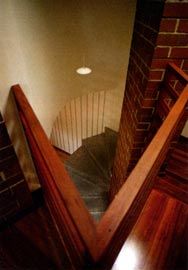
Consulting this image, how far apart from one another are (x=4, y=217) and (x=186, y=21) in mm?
1654

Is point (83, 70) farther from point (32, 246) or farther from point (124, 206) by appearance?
point (124, 206)

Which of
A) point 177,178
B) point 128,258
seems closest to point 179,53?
point 177,178

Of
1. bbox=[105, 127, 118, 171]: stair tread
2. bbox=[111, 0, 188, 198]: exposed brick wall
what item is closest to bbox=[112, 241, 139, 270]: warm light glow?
bbox=[111, 0, 188, 198]: exposed brick wall

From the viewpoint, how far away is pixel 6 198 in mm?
1272

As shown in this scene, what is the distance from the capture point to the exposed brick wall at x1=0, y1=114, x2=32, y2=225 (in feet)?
3.70

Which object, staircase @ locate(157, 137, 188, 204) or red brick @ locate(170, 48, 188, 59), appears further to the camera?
staircase @ locate(157, 137, 188, 204)

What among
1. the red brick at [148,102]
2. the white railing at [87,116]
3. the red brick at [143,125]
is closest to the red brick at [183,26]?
the red brick at [148,102]

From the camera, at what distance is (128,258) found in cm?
117

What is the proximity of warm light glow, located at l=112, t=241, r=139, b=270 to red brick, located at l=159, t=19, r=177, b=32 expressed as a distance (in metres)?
1.30

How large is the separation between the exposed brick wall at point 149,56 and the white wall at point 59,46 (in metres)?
0.43

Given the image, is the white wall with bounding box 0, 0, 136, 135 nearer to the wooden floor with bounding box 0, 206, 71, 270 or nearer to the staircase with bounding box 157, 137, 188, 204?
the wooden floor with bounding box 0, 206, 71, 270

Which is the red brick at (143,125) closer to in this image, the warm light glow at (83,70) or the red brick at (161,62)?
the red brick at (161,62)

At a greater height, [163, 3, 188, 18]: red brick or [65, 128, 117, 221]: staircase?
[163, 3, 188, 18]: red brick

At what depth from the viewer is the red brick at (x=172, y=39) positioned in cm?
116
